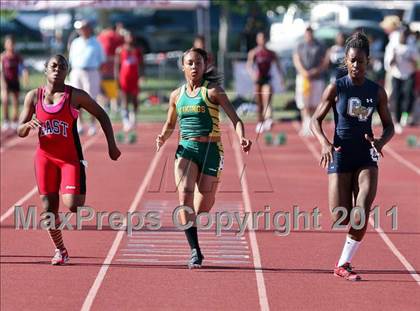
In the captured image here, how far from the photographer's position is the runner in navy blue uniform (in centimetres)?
923

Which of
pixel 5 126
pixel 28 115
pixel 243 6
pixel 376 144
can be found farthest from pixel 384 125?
pixel 243 6

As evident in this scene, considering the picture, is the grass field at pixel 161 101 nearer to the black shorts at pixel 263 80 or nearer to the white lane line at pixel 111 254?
the black shorts at pixel 263 80

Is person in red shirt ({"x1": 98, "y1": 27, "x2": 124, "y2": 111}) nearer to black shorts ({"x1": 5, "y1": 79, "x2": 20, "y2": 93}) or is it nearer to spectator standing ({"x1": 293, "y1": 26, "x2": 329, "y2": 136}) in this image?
black shorts ({"x1": 5, "y1": 79, "x2": 20, "y2": 93})

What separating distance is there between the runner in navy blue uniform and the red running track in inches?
25.8

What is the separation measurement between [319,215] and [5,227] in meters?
3.53

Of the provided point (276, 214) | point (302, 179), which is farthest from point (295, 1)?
point (276, 214)

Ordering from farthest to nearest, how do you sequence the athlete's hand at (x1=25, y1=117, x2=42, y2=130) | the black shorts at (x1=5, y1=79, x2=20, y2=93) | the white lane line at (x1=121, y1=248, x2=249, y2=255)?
the black shorts at (x1=5, y1=79, x2=20, y2=93)
the white lane line at (x1=121, y1=248, x2=249, y2=255)
the athlete's hand at (x1=25, y1=117, x2=42, y2=130)

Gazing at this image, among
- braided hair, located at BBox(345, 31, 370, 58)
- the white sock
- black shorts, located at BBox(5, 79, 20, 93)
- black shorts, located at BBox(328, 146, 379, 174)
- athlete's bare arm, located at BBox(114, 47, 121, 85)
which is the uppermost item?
braided hair, located at BBox(345, 31, 370, 58)

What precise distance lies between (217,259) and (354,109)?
6.84 feet

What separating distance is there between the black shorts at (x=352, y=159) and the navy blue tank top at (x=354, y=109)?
6cm

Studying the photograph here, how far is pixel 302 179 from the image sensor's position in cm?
1565

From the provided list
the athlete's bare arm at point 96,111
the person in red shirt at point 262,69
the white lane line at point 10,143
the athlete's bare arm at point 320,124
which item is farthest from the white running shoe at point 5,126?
the athlete's bare arm at point 320,124

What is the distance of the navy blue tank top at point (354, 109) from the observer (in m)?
9.23

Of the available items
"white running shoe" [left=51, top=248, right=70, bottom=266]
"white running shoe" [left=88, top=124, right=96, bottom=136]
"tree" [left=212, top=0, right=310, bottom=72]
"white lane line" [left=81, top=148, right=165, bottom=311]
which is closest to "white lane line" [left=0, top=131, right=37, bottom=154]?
"white running shoe" [left=88, top=124, right=96, bottom=136]
